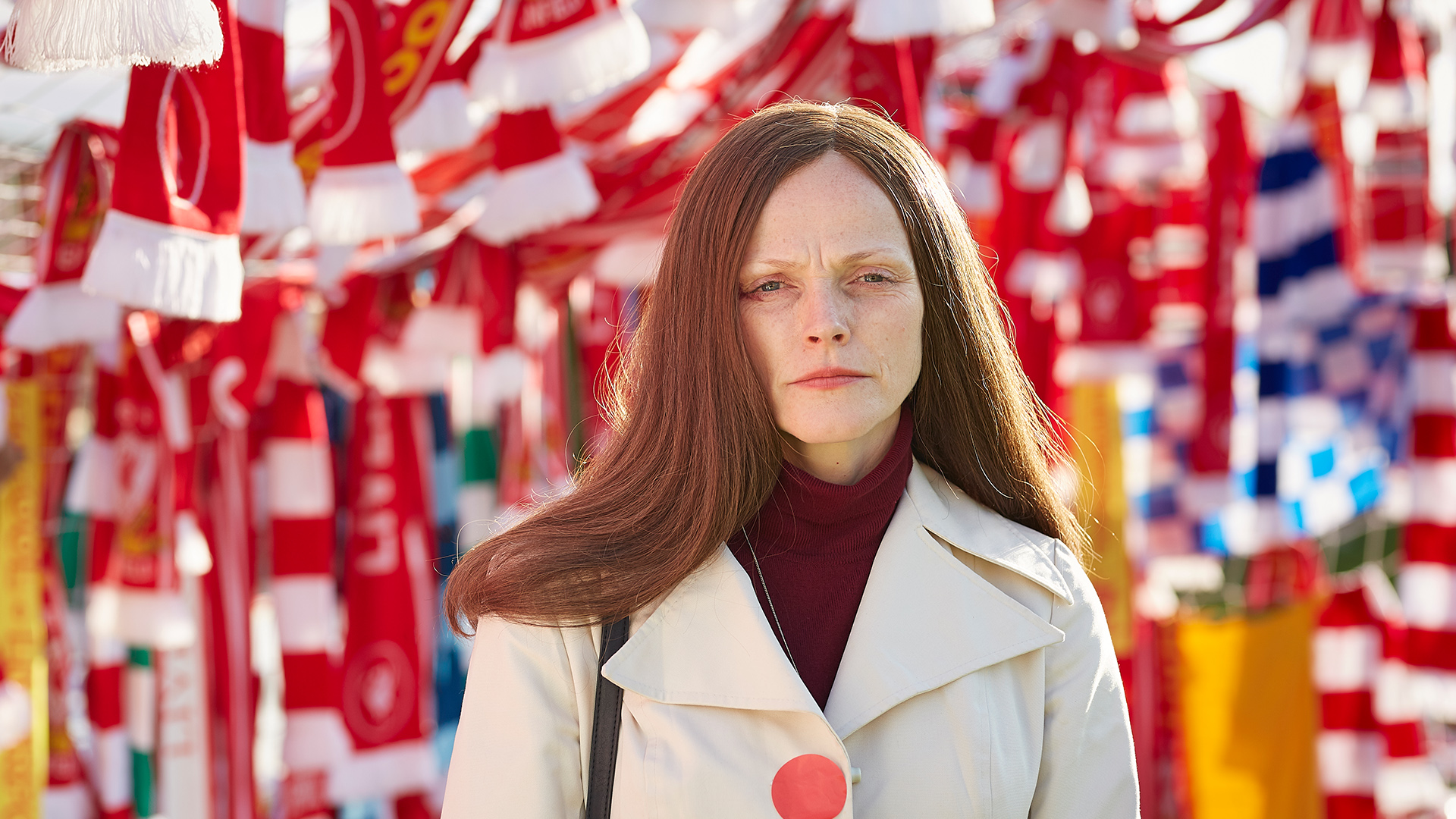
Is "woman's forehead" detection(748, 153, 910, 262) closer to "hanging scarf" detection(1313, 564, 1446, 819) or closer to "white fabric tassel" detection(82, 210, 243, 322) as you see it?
"white fabric tassel" detection(82, 210, 243, 322)

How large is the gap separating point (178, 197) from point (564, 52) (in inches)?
26.4

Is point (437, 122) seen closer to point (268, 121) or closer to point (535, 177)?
point (535, 177)

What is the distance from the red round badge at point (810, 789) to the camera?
4.41 feet

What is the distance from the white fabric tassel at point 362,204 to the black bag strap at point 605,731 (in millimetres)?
960

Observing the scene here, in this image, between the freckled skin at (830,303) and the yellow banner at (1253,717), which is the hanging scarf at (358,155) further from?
the yellow banner at (1253,717)

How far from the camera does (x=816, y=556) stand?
152cm

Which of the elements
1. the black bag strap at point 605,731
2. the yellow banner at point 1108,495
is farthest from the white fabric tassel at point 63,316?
the yellow banner at point 1108,495

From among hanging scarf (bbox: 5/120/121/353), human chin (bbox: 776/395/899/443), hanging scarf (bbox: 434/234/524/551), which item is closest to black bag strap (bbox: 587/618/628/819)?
human chin (bbox: 776/395/899/443)

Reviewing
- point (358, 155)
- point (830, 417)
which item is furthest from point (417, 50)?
point (830, 417)

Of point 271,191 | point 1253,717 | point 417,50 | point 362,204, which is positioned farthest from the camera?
point 1253,717

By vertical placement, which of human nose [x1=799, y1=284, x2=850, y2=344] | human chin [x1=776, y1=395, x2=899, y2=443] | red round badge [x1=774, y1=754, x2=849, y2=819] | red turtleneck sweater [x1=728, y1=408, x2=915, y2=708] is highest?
human nose [x1=799, y1=284, x2=850, y2=344]

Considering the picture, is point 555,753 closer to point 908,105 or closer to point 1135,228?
point 908,105

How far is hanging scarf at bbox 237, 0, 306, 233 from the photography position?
1954 mm

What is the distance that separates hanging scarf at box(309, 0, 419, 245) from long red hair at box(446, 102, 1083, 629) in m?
0.74
